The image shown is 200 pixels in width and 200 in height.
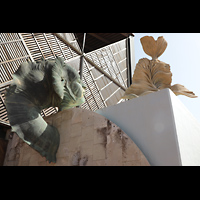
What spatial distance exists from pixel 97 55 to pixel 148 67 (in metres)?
5.22

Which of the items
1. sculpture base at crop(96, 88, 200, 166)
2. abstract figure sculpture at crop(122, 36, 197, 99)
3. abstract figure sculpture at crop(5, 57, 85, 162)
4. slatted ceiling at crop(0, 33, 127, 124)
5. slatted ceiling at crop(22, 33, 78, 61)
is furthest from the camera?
slatted ceiling at crop(22, 33, 78, 61)

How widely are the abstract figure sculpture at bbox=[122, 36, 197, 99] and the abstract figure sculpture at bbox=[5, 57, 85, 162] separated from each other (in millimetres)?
1400

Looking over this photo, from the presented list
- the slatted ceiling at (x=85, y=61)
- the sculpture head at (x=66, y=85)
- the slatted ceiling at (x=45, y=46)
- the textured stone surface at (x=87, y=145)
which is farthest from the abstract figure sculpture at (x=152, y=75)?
the slatted ceiling at (x=45, y=46)

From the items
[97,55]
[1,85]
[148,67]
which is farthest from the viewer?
[97,55]

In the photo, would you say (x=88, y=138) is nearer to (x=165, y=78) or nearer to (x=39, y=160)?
(x=39, y=160)

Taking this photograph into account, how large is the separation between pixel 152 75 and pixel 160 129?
96.3 inches

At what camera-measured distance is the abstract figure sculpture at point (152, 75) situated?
Result: 5.14 meters

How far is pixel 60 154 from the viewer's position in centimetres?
412

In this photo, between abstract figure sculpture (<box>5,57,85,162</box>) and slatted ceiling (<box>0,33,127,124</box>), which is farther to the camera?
slatted ceiling (<box>0,33,127,124</box>)

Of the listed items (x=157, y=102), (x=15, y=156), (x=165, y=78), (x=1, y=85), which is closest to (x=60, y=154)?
(x=15, y=156)

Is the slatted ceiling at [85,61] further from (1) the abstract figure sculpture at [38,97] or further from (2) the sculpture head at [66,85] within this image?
(2) the sculpture head at [66,85]

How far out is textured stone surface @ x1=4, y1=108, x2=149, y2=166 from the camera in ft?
11.2

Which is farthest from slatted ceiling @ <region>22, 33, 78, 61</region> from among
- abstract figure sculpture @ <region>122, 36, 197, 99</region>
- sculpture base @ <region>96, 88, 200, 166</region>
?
sculpture base @ <region>96, 88, 200, 166</region>

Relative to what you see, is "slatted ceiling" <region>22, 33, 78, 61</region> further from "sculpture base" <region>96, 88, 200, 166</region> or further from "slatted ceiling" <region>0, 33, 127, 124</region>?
"sculpture base" <region>96, 88, 200, 166</region>
